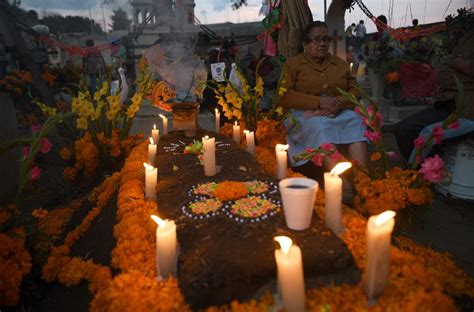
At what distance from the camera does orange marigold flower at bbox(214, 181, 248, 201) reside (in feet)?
7.35

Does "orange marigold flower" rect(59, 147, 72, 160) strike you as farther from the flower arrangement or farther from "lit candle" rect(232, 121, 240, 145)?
the flower arrangement

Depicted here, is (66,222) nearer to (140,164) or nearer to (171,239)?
(140,164)

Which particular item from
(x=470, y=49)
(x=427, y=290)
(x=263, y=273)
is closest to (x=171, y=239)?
(x=263, y=273)

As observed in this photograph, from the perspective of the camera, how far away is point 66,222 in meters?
3.15

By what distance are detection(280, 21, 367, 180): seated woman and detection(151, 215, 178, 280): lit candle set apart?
87.6 inches

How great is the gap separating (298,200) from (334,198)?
266 mm

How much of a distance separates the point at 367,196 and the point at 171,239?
1.60 meters

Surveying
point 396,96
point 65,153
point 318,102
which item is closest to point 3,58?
point 65,153

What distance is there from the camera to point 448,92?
3816 mm

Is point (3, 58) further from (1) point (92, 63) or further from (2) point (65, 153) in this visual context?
(2) point (65, 153)

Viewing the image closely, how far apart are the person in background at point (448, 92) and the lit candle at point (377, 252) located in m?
2.79

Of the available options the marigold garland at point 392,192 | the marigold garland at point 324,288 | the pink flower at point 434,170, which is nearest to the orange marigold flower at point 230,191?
the marigold garland at point 324,288

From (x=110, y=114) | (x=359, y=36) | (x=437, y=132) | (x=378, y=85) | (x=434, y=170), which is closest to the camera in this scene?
(x=434, y=170)

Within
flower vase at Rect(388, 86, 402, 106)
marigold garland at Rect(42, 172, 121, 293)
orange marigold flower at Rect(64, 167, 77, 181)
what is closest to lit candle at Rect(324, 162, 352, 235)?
marigold garland at Rect(42, 172, 121, 293)
